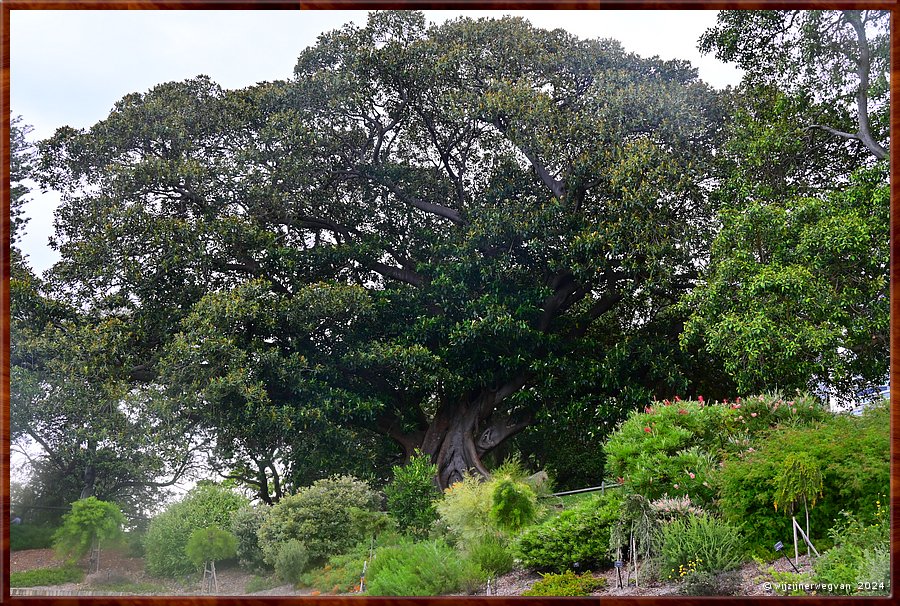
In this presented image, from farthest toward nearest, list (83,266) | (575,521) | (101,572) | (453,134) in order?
(453,134) < (83,266) < (101,572) < (575,521)

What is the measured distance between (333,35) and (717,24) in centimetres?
456

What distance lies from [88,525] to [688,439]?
549 centimetres

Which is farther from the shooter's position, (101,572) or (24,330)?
(24,330)

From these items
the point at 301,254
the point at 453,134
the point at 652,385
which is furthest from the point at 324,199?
the point at 652,385

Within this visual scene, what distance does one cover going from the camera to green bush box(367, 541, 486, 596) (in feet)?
19.1

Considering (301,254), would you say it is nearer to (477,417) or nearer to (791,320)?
(477,417)

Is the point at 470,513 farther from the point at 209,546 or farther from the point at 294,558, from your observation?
the point at 209,546

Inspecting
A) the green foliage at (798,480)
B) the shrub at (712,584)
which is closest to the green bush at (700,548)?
the shrub at (712,584)

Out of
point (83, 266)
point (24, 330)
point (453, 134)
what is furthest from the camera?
point (453, 134)

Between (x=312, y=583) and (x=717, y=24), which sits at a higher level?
(x=717, y=24)

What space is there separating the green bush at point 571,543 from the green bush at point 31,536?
4086mm

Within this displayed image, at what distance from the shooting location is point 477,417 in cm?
994

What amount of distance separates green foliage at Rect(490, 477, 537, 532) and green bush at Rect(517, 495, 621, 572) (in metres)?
0.55

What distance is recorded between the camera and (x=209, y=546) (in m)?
7.36
